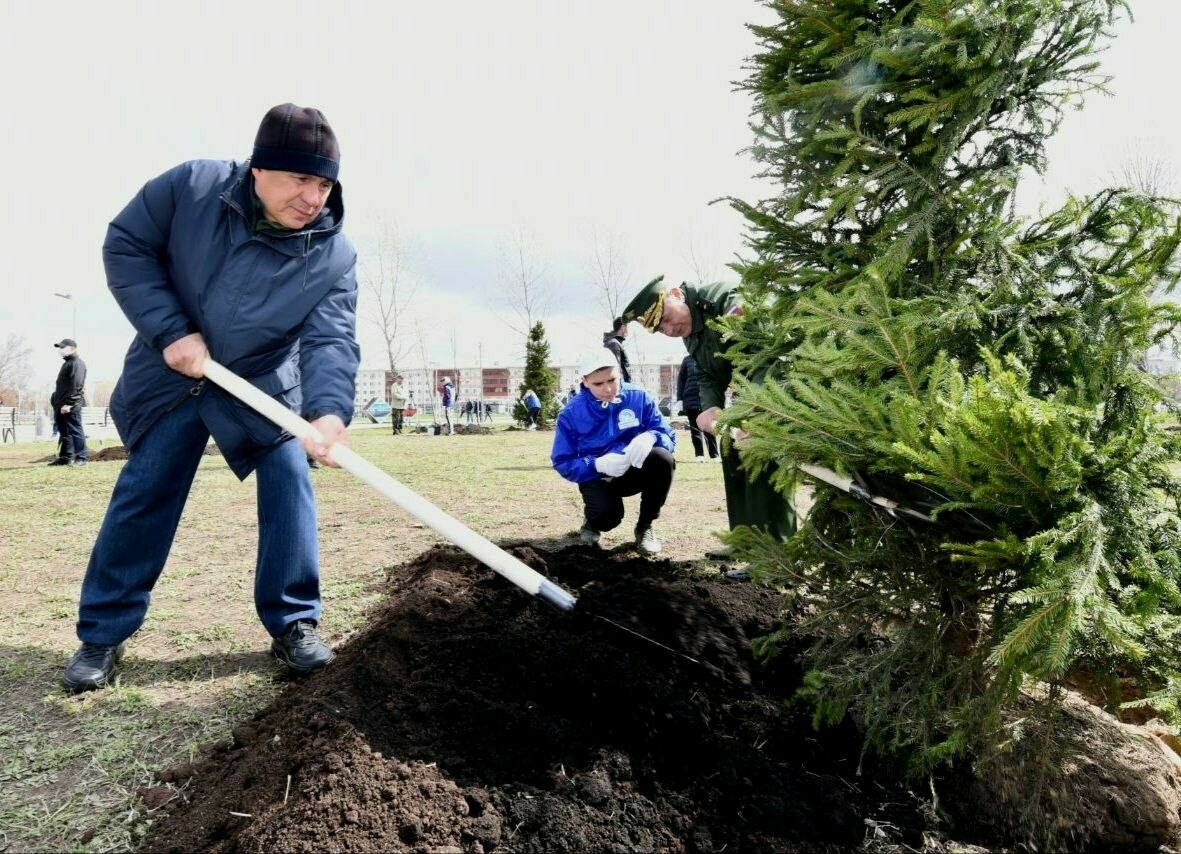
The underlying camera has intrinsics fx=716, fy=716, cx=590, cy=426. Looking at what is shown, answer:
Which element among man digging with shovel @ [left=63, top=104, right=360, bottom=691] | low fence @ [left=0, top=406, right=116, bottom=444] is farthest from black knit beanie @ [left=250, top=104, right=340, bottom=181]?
low fence @ [left=0, top=406, right=116, bottom=444]

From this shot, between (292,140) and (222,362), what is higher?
(292,140)

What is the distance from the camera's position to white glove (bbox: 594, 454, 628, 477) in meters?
5.06

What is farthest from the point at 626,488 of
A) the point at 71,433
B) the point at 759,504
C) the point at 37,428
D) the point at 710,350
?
the point at 37,428

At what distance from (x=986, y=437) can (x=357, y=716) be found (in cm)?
195

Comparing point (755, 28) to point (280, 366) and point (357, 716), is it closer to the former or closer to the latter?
point (280, 366)

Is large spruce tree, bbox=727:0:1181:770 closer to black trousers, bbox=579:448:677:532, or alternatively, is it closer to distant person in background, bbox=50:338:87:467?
black trousers, bbox=579:448:677:532

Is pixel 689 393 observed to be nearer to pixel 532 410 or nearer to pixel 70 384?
pixel 70 384

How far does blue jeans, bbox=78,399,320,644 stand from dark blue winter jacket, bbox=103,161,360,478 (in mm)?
88

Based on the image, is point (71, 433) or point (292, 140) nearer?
point (292, 140)

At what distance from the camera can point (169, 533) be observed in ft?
9.79

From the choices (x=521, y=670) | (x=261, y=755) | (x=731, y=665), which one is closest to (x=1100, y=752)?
(x=731, y=665)

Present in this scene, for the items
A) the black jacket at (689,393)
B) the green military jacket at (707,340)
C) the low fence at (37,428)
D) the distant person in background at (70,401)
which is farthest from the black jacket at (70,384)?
the low fence at (37,428)

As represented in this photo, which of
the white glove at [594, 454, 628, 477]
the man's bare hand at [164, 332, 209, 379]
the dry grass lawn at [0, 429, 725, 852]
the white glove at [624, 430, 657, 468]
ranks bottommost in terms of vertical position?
the dry grass lawn at [0, 429, 725, 852]

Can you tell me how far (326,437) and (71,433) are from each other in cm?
1253
